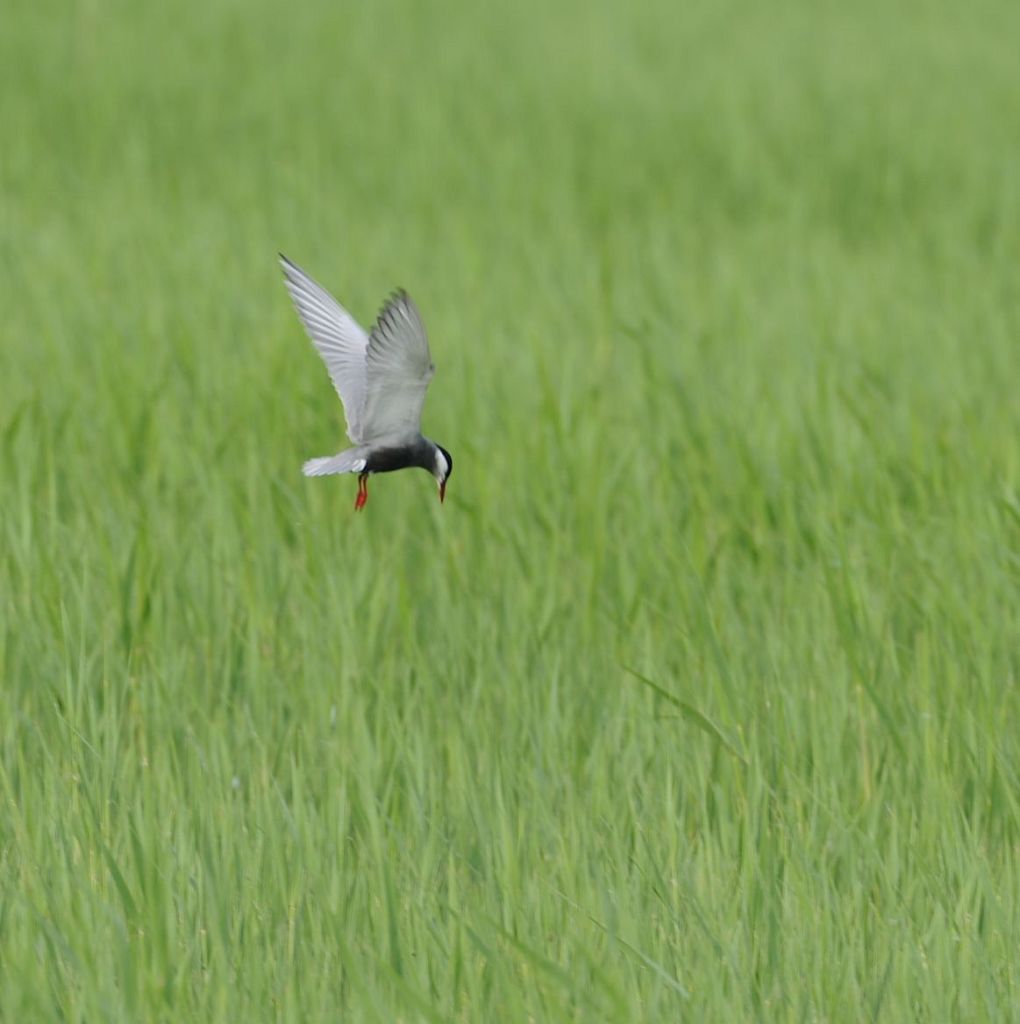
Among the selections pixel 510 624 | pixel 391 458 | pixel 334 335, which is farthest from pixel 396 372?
pixel 510 624

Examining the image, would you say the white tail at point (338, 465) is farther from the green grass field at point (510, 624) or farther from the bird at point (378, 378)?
the green grass field at point (510, 624)

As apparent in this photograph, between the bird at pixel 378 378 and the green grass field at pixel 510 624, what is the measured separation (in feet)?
1.90

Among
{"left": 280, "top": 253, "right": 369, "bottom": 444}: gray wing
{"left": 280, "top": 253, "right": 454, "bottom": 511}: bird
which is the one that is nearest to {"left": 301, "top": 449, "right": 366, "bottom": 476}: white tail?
{"left": 280, "top": 253, "right": 454, "bottom": 511}: bird

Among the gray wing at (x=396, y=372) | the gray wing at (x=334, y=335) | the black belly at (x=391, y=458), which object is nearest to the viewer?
the gray wing at (x=396, y=372)

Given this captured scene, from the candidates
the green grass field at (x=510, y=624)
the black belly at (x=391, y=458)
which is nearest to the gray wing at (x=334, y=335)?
the black belly at (x=391, y=458)

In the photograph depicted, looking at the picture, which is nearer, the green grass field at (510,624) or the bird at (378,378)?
the bird at (378,378)

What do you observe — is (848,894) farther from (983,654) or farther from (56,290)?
(56,290)

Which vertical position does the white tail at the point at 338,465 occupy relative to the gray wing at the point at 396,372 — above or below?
below

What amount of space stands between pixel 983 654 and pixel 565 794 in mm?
928

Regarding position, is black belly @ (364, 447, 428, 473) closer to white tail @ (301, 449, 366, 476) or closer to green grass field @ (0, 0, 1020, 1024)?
white tail @ (301, 449, 366, 476)

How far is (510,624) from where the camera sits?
321 cm

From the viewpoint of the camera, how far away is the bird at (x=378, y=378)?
2.04 m

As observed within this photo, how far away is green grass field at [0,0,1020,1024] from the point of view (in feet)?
7.15

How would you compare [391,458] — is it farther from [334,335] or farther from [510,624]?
[510,624]
